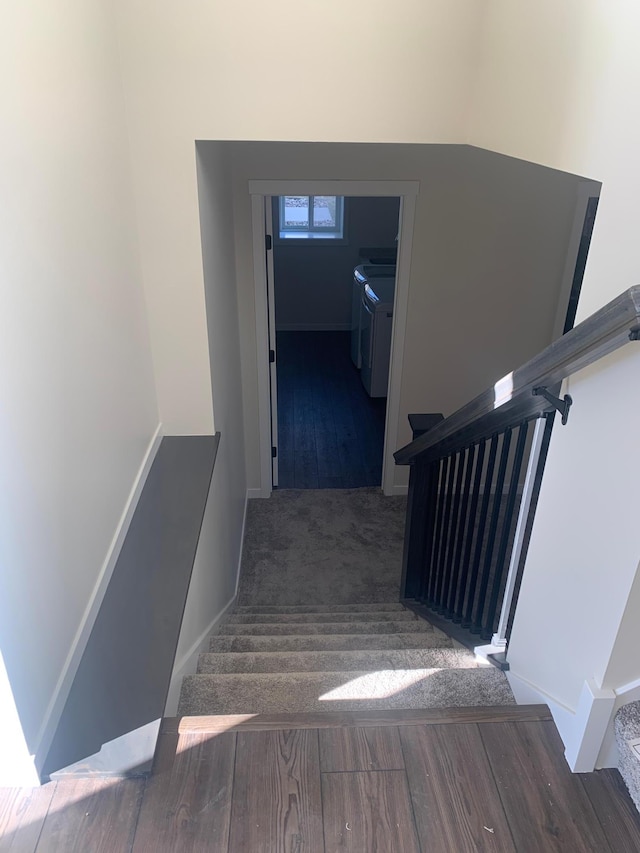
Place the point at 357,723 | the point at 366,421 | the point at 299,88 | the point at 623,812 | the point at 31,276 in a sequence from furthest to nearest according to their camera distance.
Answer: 1. the point at 366,421
2. the point at 299,88
3. the point at 357,723
4. the point at 623,812
5. the point at 31,276

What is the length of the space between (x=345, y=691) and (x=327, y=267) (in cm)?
596

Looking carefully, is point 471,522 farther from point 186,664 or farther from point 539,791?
point 186,664

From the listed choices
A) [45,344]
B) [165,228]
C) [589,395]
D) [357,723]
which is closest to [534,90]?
[589,395]

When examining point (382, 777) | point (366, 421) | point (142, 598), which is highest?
point (142, 598)

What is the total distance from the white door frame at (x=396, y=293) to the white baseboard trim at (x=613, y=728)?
2.85 metres

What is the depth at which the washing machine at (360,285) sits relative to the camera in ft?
20.5

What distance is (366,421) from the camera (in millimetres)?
5609

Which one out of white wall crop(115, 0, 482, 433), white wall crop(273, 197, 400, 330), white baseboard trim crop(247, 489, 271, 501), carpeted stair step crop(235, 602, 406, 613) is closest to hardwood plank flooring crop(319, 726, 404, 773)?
white wall crop(115, 0, 482, 433)

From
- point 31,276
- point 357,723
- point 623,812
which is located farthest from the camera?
point 357,723

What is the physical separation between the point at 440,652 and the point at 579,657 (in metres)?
0.73

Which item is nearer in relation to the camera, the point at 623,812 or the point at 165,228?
the point at 623,812

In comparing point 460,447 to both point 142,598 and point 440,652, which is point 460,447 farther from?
point 142,598

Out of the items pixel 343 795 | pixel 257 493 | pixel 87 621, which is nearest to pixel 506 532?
pixel 343 795

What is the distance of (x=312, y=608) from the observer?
141 inches
